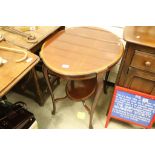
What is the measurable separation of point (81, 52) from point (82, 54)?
0.9 inches

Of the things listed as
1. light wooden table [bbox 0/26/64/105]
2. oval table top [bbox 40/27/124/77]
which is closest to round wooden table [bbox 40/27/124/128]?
oval table top [bbox 40/27/124/77]

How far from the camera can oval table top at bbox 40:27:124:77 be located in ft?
3.28

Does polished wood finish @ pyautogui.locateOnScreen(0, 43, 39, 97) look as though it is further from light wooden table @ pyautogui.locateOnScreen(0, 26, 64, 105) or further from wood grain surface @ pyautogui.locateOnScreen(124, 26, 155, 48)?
wood grain surface @ pyautogui.locateOnScreen(124, 26, 155, 48)

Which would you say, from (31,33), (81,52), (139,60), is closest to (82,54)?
(81,52)

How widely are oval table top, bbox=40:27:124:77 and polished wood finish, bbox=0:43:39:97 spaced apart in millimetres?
134

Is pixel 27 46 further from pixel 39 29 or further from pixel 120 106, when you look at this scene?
pixel 120 106

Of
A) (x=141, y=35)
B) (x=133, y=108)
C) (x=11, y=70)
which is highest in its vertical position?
(x=141, y=35)

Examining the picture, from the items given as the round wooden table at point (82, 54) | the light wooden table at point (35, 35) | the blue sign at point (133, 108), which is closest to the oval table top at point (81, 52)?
the round wooden table at point (82, 54)

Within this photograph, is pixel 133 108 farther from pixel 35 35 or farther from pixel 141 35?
pixel 35 35

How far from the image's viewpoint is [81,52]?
3.65 feet

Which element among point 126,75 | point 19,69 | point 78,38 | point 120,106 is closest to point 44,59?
point 19,69

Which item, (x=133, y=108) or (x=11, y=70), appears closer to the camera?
(x=11, y=70)

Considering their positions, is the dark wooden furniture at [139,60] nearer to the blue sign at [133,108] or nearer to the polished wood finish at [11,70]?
the blue sign at [133,108]

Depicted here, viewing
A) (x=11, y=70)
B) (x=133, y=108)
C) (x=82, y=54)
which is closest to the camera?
(x=11, y=70)
